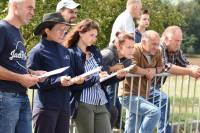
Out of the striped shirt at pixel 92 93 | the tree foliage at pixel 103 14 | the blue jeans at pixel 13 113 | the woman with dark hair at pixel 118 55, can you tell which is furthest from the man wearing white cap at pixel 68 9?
the tree foliage at pixel 103 14

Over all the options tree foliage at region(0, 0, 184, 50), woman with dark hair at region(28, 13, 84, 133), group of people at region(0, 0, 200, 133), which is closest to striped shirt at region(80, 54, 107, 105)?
group of people at region(0, 0, 200, 133)

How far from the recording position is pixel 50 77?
493 cm

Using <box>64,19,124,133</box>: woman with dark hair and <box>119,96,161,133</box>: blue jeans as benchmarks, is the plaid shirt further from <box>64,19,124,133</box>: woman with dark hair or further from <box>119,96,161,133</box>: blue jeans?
<box>64,19,124,133</box>: woman with dark hair

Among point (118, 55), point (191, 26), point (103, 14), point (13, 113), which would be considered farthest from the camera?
point (191, 26)

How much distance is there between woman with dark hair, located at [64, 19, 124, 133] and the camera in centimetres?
536

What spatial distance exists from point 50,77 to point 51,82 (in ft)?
0.24

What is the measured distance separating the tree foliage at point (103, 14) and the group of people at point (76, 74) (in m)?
8.41

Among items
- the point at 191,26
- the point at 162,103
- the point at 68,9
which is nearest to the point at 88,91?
the point at 68,9

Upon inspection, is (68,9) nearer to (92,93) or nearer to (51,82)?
(92,93)

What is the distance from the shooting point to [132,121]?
6.60 metres

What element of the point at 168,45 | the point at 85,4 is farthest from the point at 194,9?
the point at 168,45

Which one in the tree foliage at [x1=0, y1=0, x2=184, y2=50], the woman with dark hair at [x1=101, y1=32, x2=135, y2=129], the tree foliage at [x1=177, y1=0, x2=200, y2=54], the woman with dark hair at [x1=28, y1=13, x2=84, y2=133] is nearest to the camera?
the woman with dark hair at [x1=28, y1=13, x2=84, y2=133]

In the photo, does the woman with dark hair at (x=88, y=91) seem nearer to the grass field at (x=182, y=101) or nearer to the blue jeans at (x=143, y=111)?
the blue jeans at (x=143, y=111)

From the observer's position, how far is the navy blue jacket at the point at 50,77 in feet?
16.0
